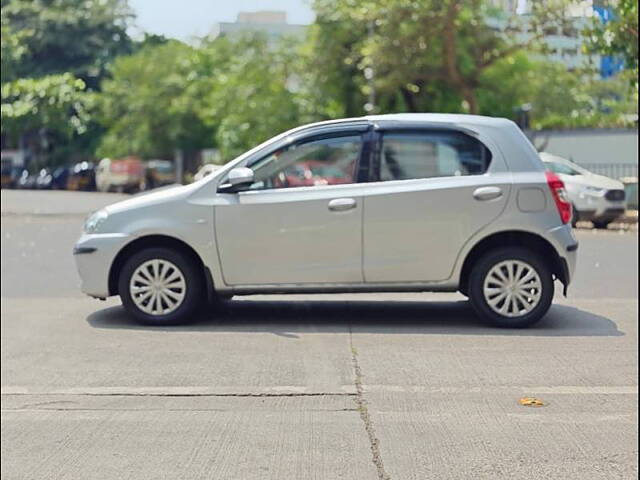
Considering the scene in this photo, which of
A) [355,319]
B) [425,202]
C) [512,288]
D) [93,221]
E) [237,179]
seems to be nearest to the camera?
[425,202]

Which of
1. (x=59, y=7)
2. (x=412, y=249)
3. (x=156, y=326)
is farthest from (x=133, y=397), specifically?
(x=59, y=7)

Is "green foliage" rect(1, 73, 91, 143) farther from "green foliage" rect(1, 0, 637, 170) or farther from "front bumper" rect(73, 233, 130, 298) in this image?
"front bumper" rect(73, 233, 130, 298)

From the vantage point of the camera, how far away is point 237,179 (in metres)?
4.04

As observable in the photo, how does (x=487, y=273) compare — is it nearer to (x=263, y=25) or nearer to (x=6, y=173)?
(x=6, y=173)

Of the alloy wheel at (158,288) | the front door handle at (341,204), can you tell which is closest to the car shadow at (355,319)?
the alloy wheel at (158,288)

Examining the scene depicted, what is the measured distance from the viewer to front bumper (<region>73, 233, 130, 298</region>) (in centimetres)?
401

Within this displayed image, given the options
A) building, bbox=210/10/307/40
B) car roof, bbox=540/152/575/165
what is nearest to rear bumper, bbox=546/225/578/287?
car roof, bbox=540/152/575/165

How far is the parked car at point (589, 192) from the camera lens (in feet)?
9.61

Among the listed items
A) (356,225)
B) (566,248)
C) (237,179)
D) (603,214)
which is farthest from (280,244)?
(603,214)

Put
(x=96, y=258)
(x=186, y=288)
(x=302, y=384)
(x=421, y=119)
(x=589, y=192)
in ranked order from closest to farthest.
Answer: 1. (x=421, y=119)
2. (x=589, y=192)
3. (x=96, y=258)
4. (x=302, y=384)
5. (x=186, y=288)

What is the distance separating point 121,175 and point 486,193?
138 cm

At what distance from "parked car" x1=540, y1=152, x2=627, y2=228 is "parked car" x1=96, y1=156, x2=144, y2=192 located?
105 centimetres

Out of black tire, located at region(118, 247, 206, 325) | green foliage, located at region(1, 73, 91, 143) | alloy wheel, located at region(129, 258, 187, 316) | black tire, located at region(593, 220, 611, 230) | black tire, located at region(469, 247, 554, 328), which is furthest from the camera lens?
alloy wheel, located at region(129, 258, 187, 316)

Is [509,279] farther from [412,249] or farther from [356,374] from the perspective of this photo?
[356,374]
